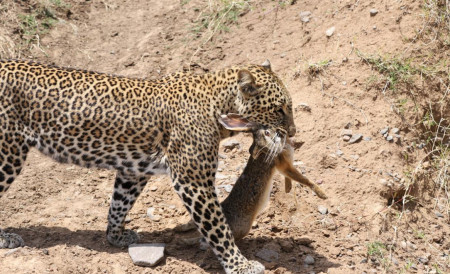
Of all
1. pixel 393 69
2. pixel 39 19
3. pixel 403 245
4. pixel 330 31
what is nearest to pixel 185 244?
pixel 403 245

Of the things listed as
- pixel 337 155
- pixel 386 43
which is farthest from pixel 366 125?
pixel 386 43

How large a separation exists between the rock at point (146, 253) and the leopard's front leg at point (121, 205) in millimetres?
298

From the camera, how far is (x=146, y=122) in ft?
23.7

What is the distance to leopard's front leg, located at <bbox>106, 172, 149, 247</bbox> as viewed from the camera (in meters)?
7.86

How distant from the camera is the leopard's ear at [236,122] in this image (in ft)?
23.2

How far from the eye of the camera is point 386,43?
10109 millimetres

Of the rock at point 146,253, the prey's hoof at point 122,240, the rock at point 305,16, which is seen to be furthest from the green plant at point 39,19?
the rock at point 146,253

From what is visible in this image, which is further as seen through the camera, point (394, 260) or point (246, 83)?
point (394, 260)

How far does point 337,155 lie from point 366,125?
27.5 inches

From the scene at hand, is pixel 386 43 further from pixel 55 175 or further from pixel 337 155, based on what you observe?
pixel 55 175

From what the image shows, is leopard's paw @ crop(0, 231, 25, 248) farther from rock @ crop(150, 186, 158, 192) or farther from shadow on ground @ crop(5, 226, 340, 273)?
rock @ crop(150, 186, 158, 192)

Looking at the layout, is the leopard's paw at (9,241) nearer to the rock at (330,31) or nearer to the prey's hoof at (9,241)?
the prey's hoof at (9,241)

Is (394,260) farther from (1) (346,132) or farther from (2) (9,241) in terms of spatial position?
(2) (9,241)

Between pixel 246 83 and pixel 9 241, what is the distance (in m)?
3.47
